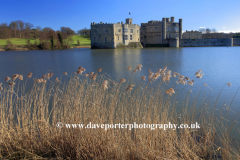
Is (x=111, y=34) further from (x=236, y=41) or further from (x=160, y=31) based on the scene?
(x=236, y=41)

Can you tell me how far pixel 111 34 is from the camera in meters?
41.0

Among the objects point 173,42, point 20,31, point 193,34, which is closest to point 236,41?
point 193,34

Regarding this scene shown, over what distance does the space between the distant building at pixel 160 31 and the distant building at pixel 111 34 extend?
17.5ft

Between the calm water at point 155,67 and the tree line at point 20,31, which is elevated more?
the tree line at point 20,31

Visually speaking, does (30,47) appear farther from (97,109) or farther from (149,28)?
(97,109)

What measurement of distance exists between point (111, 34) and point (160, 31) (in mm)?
12578

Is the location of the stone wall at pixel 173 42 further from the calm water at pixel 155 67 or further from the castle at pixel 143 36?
the calm water at pixel 155 67

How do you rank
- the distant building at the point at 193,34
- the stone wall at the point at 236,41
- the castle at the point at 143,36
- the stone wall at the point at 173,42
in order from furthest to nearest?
the distant building at the point at 193,34
the stone wall at the point at 236,41
the stone wall at the point at 173,42
the castle at the point at 143,36

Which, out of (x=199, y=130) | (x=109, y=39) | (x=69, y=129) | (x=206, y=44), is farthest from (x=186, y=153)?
(x=206, y=44)

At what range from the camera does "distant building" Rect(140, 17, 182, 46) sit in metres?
46.7

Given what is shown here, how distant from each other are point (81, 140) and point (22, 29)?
7259cm

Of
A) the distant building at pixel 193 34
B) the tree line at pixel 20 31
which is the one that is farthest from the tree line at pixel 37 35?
the distant building at pixel 193 34

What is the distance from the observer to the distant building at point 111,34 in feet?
134

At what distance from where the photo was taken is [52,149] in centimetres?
294
